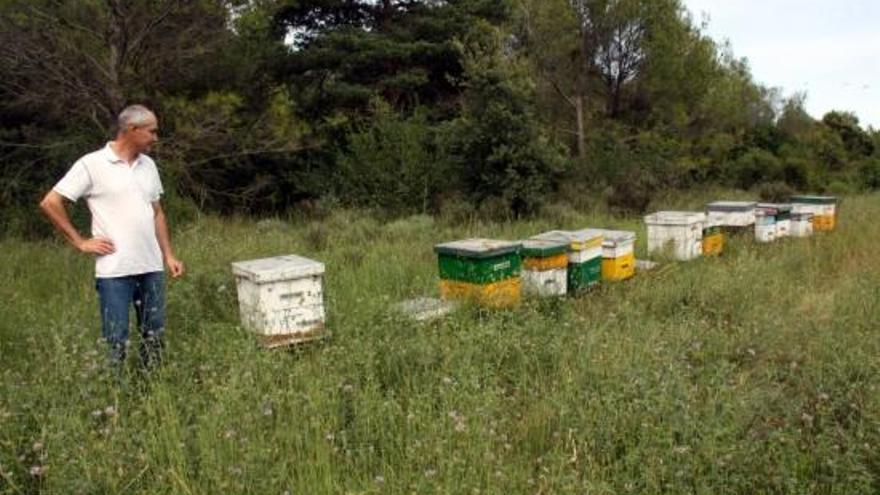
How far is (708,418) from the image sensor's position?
356 centimetres

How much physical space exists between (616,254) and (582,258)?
1.97ft

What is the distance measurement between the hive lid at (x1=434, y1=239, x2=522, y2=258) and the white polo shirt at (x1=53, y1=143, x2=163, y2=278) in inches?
90.9

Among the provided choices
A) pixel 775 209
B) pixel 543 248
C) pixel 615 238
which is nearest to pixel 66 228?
pixel 543 248

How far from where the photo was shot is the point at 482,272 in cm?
544

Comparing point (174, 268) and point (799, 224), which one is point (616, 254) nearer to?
point (174, 268)

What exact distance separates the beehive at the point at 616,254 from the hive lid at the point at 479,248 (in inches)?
54.0

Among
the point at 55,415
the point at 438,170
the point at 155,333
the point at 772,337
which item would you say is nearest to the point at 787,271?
the point at 772,337

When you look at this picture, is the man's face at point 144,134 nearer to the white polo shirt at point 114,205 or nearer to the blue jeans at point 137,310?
the white polo shirt at point 114,205

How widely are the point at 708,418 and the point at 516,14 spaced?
1707 centimetres

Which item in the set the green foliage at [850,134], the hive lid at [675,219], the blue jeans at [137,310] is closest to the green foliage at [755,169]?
the green foliage at [850,134]

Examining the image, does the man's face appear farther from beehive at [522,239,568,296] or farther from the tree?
the tree

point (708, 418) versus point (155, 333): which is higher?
point (155, 333)

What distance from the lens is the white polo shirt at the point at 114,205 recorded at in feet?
13.4

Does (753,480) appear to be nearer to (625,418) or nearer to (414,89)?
(625,418)
